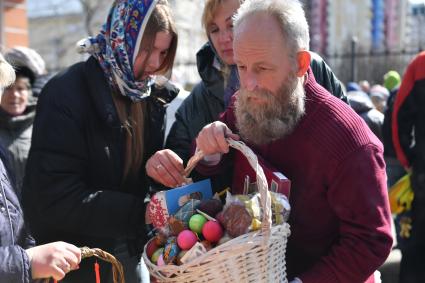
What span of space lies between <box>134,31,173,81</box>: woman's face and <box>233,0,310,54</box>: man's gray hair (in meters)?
0.58

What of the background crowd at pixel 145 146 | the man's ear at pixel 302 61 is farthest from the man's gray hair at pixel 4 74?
the man's ear at pixel 302 61

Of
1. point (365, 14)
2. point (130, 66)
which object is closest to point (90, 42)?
point (130, 66)

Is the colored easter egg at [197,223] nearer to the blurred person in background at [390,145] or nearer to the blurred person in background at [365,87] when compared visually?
the blurred person in background at [390,145]

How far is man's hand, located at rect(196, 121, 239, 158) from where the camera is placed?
1678 mm

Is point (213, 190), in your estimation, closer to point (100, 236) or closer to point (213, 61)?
point (100, 236)

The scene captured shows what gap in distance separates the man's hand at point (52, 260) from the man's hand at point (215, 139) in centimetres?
49

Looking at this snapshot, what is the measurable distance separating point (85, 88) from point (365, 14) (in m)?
72.0

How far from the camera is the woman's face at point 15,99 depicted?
154 inches

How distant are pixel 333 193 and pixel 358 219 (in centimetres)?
10

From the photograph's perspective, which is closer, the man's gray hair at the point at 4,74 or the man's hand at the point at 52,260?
the man's hand at the point at 52,260

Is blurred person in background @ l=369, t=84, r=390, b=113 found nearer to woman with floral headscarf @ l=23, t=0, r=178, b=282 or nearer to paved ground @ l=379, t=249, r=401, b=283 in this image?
paved ground @ l=379, t=249, r=401, b=283

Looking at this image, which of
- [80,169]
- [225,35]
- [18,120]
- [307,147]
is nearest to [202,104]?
[225,35]

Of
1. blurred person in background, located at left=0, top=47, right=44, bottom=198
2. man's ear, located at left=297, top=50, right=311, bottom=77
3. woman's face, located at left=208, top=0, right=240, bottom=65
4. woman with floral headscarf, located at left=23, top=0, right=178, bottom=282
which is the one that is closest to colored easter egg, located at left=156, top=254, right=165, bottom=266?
woman with floral headscarf, located at left=23, top=0, right=178, bottom=282

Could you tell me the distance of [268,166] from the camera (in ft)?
5.42
